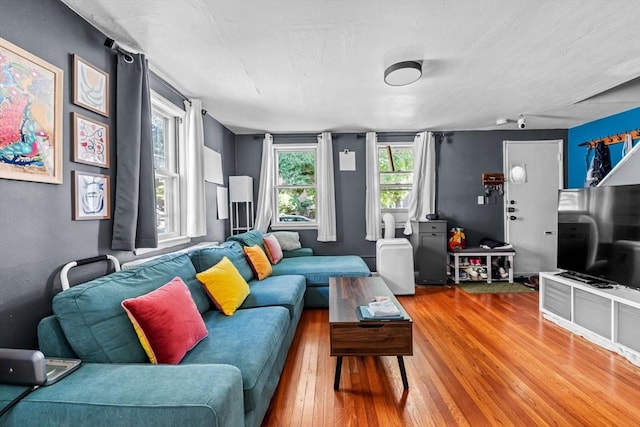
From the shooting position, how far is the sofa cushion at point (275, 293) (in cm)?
240

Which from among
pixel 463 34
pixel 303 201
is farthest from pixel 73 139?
pixel 303 201

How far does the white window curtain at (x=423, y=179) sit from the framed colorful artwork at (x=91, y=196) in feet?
13.0

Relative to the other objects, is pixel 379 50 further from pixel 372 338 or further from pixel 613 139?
pixel 613 139

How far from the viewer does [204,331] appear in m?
1.71

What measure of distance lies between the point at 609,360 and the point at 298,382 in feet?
7.79

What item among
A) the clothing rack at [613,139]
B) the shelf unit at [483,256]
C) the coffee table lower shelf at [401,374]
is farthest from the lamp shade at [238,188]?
the clothing rack at [613,139]

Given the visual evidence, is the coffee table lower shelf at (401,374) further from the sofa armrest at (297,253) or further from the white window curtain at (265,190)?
the white window curtain at (265,190)

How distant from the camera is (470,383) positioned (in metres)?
2.02

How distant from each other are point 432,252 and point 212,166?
10.9ft

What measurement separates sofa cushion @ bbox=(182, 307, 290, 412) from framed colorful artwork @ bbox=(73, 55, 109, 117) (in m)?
1.55

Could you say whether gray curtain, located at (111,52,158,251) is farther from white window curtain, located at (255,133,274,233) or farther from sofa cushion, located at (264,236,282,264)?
white window curtain, located at (255,133,274,233)

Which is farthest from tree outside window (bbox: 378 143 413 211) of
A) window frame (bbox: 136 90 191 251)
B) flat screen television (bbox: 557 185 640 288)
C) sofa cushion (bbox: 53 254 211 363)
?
sofa cushion (bbox: 53 254 211 363)

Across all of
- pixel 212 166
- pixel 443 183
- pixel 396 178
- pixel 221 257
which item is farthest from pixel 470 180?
pixel 221 257

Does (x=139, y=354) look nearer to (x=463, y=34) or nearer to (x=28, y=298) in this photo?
(x=28, y=298)
